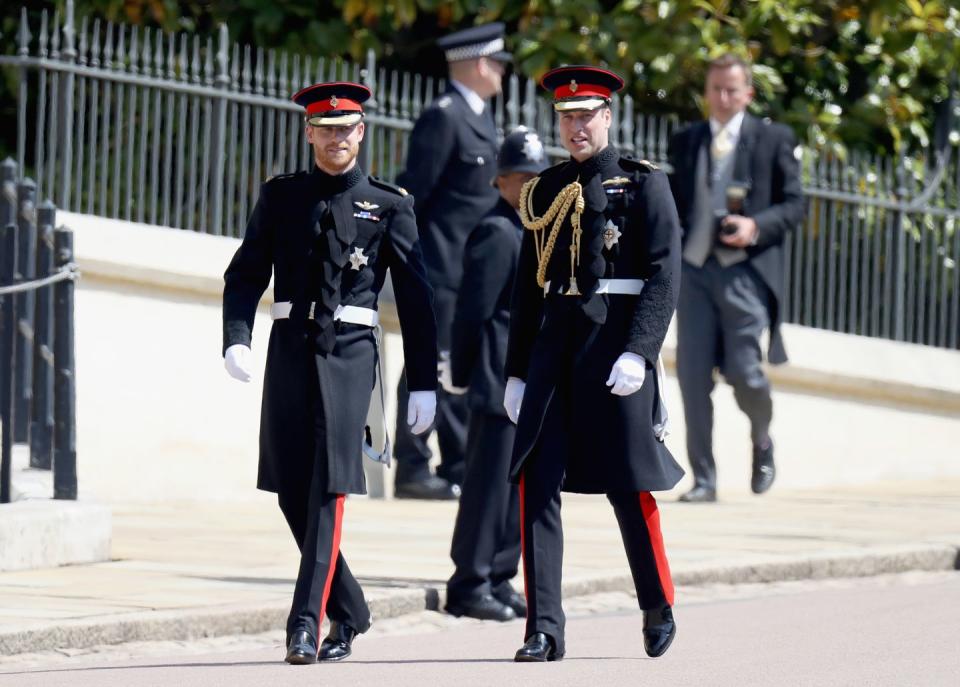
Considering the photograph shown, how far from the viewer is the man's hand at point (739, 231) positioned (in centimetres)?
1205

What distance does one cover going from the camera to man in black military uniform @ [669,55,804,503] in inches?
479

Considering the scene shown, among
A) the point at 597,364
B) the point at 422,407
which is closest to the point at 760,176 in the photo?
the point at 422,407

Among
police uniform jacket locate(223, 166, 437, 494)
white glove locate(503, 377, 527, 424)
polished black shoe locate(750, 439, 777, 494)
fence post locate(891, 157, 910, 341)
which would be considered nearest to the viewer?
police uniform jacket locate(223, 166, 437, 494)

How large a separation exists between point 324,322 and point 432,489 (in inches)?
189

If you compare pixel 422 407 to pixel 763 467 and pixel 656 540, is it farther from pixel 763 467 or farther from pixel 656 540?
pixel 763 467

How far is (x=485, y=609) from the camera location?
28.2 feet

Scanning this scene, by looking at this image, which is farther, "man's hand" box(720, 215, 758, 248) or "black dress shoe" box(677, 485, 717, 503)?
"black dress shoe" box(677, 485, 717, 503)

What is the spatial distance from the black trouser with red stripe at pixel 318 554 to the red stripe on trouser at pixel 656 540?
0.95 m

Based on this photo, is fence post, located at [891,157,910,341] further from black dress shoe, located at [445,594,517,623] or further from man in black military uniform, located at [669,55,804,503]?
black dress shoe, located at [445,594,517,623]

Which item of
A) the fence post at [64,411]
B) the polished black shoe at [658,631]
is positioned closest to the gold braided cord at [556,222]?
the polished black shoe at [658,631]

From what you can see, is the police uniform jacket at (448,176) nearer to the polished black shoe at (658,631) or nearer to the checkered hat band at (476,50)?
the checkered hat band at (476,50)

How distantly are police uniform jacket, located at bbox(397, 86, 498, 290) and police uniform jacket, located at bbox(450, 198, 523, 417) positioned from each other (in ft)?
9.88

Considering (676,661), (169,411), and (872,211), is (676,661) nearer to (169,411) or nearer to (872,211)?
(169,411)

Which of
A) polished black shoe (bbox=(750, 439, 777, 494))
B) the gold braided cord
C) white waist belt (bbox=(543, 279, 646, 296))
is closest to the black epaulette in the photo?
the gold braided cord
